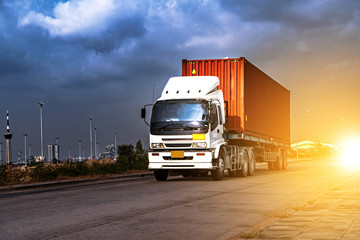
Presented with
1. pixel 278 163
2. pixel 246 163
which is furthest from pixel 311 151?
pixel 246 163

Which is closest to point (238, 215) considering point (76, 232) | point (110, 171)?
point (76, 232)

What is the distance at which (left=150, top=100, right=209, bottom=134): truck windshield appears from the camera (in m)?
17.5

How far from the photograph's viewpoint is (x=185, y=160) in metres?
17.6

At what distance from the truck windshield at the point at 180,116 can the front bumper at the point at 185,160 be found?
2.56 feet

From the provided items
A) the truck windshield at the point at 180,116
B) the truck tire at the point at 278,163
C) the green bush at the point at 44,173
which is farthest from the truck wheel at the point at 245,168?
the green bush at the point at 44,173

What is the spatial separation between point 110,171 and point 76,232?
19013 millimetres

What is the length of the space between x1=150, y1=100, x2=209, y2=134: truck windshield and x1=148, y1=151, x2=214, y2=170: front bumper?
781mm

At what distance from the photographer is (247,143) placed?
22.7 meters

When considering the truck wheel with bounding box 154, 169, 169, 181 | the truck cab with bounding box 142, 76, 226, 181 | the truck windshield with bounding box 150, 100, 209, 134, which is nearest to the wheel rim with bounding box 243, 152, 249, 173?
the truck cab with bounding box 142, 76, 226, 181

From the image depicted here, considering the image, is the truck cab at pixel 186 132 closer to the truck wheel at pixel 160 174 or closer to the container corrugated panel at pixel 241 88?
the truck wheel at pixel 160 174

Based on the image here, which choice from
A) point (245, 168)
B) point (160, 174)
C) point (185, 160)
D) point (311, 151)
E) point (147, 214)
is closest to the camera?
point (147, 214)

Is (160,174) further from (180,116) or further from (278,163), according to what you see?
(278,163)

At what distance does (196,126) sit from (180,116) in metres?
0.69

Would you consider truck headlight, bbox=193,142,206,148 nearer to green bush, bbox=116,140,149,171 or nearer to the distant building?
green bush, bbox=116,140,149,171
